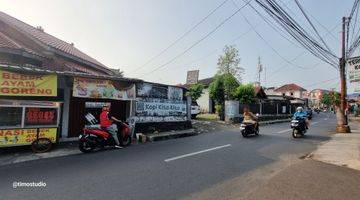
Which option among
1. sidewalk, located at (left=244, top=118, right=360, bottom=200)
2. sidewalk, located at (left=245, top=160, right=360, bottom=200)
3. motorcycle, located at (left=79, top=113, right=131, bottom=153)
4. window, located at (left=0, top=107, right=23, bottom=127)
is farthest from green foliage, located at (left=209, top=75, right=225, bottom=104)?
sidewalk, located at (left=245, top=160, right=360, bottom=200)

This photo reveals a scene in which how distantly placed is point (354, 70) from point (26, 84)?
14722 mm

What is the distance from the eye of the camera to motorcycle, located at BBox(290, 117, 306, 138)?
16439mm

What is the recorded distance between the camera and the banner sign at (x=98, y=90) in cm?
1371

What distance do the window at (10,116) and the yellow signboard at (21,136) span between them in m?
0.36

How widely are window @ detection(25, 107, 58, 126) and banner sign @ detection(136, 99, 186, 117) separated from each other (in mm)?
5155

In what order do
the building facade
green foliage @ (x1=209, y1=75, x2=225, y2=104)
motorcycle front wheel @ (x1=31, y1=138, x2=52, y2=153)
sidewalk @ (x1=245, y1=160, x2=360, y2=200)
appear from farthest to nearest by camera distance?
green foliage @ (x1=209, y1=75, x2=225, y2=104) → motorcycle front wheel @ (x1=31, y1=138, x2=52, y2=153) → the building facade → sidewalk @ (x1=245, y1=160, x2=360, y2=200)

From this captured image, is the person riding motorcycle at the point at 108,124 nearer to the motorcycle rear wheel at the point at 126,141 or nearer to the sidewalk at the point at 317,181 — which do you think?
the motorcycle rear wheel at the point at 126,141

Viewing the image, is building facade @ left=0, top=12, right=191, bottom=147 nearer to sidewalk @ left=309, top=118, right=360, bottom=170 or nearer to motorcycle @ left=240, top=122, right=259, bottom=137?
motorcycle @ left=240, top=122, right=259, bottom=137

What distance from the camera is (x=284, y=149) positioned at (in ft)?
40.6

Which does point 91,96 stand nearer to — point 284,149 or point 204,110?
point 284,149

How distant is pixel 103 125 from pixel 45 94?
8.45ft

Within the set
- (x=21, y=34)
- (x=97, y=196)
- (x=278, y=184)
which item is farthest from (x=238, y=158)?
(x=21, y=34)

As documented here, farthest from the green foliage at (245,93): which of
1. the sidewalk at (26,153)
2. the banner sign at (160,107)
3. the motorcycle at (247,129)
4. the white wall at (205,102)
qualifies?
the sidewalk at (26,153)

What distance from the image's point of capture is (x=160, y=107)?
18.4m
